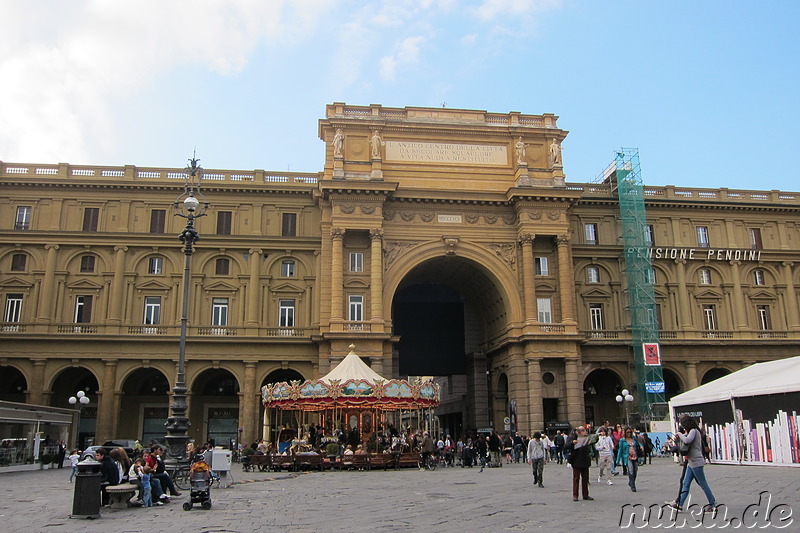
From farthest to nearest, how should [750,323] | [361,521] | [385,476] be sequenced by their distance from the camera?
1. [750,323]
2. [385,476]
3. [361,521]

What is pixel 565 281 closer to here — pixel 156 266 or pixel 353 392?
pixel 353 392

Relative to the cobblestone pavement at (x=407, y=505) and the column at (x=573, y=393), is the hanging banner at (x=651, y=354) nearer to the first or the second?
the column at (x=573, y=393)

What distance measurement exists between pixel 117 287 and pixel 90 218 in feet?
16.0

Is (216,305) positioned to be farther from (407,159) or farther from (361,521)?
Answer: (361,521)

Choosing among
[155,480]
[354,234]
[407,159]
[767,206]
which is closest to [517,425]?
[354,234]

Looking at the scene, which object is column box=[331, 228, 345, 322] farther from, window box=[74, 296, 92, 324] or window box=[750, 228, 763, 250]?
window box=[750, 228, 763, 250]

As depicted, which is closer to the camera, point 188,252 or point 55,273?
point 188,252

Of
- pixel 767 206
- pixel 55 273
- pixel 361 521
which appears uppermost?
pixel 767 206

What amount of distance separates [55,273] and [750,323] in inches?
1733

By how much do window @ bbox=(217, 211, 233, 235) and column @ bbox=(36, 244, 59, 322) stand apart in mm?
9486

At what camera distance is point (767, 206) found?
48312mm

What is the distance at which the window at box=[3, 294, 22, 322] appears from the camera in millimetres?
41094

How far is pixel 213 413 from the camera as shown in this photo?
4372 cm

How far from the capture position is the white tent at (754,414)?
23.0m
